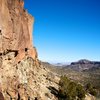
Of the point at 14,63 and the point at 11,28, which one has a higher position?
the point at 11,28

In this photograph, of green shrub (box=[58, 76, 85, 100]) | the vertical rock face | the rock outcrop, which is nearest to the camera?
the vertical rock face

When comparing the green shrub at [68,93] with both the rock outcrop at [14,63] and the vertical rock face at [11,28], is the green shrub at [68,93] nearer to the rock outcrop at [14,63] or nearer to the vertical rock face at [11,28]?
the rock outcrop at [14,63]

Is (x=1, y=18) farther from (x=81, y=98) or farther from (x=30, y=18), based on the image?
(x=81, y=98)

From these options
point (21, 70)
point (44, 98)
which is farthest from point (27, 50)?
point (44, 98)

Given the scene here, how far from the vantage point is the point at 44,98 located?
154 ft

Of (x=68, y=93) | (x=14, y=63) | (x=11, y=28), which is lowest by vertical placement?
(x=68, y=93)

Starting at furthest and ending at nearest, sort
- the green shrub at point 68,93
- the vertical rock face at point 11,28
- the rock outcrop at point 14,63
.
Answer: the green shrub at point 68,93 < the rock outcrop at point 14,63 < the vertical rock face at point 11,28

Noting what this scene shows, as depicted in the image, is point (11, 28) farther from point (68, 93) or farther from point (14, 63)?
point (68, 93)

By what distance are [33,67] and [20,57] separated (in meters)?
11.8

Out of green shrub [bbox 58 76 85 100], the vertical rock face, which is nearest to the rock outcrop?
the vertical rock face

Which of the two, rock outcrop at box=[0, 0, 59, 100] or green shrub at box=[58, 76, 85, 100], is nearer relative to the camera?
rock outcrop at box=[0, 0, 59, 100]

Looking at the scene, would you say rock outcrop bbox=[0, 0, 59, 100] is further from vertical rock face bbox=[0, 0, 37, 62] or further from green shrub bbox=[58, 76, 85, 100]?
green shrub bbox=[58, 76, 85, 100]

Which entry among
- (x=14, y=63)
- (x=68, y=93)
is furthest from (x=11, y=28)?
(x=68, y=93)

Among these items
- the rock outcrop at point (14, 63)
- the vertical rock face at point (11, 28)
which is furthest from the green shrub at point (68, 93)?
the vertical rock face at point (11, 28)
